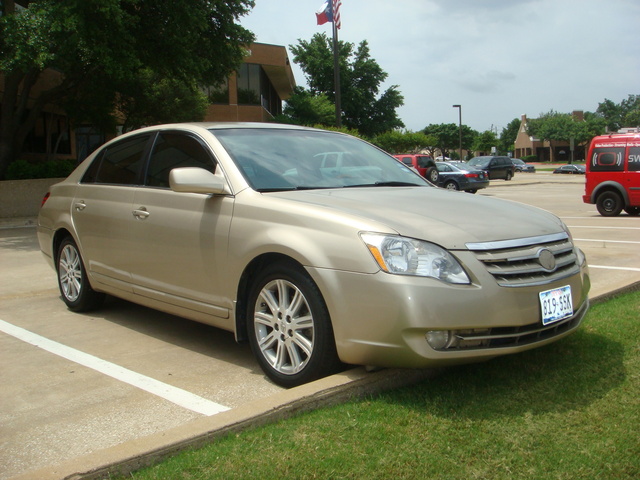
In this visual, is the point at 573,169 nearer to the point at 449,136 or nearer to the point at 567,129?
the point at 567,129

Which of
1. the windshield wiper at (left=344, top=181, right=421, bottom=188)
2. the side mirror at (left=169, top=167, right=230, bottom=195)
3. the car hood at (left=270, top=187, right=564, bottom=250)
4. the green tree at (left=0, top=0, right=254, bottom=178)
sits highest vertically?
the green tree at (left=0, top=0, right=254, bottom=178)

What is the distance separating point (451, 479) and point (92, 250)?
13.2ft

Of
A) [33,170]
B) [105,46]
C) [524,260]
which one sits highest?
[105,46]

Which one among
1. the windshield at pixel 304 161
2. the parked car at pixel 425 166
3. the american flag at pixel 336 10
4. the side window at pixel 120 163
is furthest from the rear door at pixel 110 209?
the parked car at pixel 425 166

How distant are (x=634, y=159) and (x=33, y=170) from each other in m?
15.7

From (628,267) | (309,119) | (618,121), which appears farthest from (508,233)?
(618,121)

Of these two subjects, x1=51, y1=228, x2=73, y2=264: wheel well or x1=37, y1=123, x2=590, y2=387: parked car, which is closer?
x1=37, y1=123, x2=590, y2=387: parked car

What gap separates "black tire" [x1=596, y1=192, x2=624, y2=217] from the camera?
53.6 feet

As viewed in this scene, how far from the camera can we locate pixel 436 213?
13.1 ft

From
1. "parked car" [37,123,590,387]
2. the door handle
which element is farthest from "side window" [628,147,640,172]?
the door handle

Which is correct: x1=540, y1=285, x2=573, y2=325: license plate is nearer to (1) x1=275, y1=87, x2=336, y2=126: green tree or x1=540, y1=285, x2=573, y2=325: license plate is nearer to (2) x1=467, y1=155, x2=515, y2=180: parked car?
(1) x1=275, y1=87, x2=336, y2=126: green tree

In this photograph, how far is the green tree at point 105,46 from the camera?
14195mm

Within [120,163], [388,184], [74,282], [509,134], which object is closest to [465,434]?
[388,184]

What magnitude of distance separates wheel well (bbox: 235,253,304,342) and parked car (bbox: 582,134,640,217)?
14177mm
